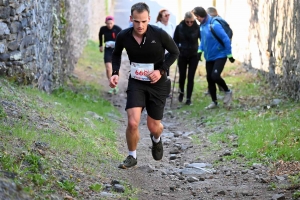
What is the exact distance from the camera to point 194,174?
278 inches

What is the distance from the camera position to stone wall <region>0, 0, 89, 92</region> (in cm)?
916

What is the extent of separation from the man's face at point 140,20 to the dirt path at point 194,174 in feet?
5.09

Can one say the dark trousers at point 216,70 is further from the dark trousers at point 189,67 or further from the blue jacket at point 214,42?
the dark trousers at point 189,67

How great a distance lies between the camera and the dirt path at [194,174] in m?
6.03

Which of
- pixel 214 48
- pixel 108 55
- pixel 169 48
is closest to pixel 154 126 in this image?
pixel 169 48

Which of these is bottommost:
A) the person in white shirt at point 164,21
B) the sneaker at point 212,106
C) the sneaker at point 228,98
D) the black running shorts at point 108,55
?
the sneaker at point 212,106

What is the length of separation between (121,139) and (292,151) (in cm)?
287

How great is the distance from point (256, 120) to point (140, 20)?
3.83 metres

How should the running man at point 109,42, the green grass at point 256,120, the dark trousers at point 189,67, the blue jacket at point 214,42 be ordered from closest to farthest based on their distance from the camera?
the green grass at point 256,120 < the blue jacket at point 214,42 < the dark trousers at point 189,67 < the running man at point 109,42

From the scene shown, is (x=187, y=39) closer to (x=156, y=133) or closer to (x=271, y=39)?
(x=271, y=39)

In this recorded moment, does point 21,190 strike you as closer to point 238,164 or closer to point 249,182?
point 249,182

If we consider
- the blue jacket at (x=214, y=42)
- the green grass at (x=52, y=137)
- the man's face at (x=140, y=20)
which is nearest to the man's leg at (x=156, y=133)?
the green grass at (x=52, y=137)

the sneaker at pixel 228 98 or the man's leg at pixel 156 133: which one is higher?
the man's leg at pixel 156 133

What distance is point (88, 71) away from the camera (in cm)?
1720
